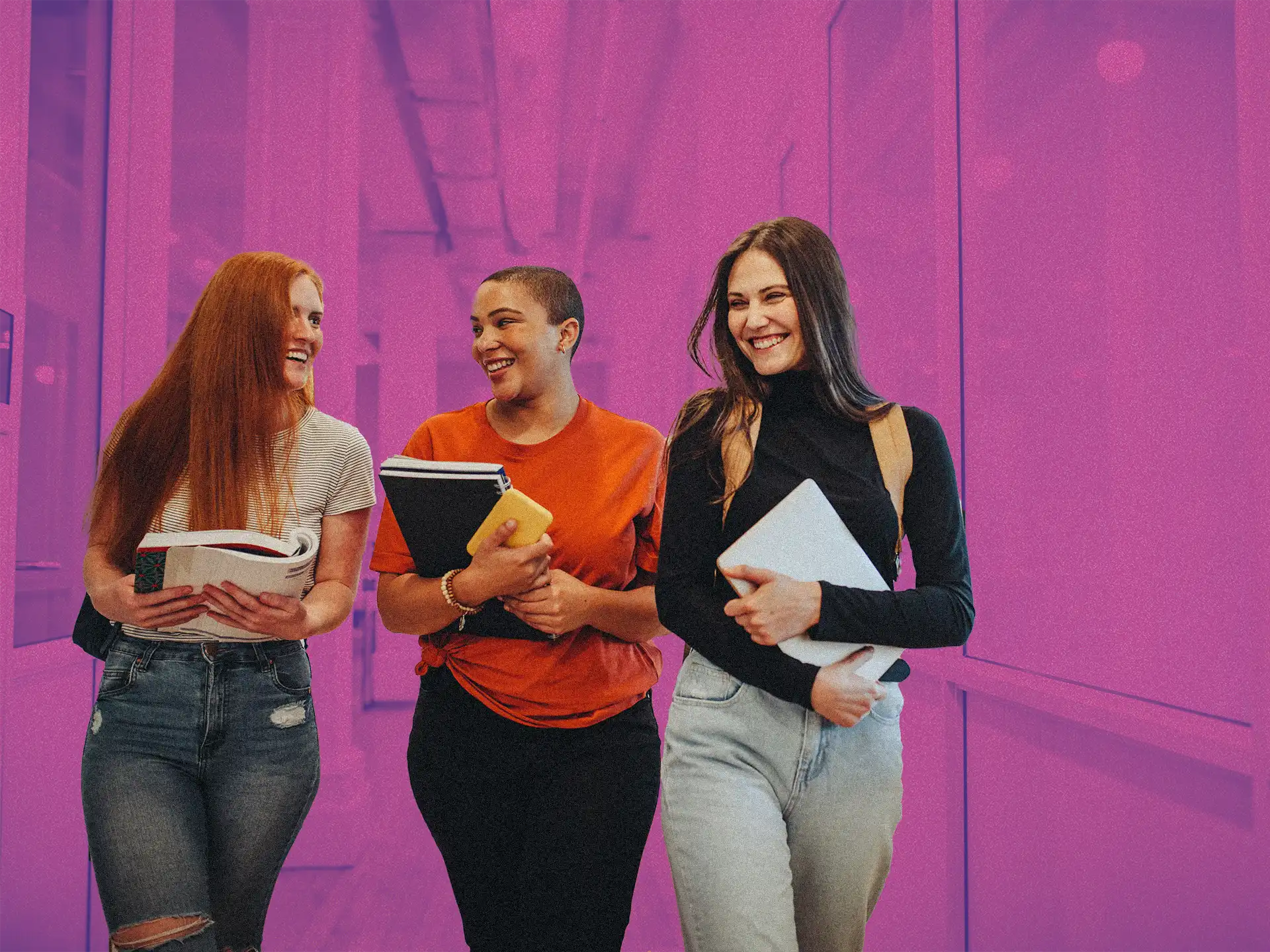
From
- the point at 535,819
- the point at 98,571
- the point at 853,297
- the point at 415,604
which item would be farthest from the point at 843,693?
the point at 853,297

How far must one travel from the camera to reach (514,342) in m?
1.73

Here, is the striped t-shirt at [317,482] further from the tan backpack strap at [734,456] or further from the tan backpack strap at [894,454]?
the tan backpack strap at [894,454]

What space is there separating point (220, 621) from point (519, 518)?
0.47 metres

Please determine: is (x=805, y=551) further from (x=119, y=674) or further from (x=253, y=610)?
(x=119, y=674)

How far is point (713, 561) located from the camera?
1.39 metres

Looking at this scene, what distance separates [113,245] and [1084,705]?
2.83 m

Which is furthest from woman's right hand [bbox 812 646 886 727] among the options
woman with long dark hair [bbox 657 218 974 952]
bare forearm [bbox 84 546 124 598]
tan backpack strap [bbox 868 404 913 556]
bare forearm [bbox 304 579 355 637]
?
bare forearm [bbox 84 546 124 598]

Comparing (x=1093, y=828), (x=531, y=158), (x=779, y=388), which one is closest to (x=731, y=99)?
(x=531, y=158)

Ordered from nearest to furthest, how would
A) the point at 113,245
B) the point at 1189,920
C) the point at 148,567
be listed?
the point at 148,567 < the point at 1189,920 < the point at 113,245

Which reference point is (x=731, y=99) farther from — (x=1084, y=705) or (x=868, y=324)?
(x=1084, y=705)

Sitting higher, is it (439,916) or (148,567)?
(148,567)

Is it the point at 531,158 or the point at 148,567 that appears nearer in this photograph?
the point at 148,567

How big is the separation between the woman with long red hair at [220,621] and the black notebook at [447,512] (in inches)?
5.7

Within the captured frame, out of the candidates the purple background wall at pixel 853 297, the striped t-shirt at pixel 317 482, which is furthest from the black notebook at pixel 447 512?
the purple background wall at pixel 853 297
